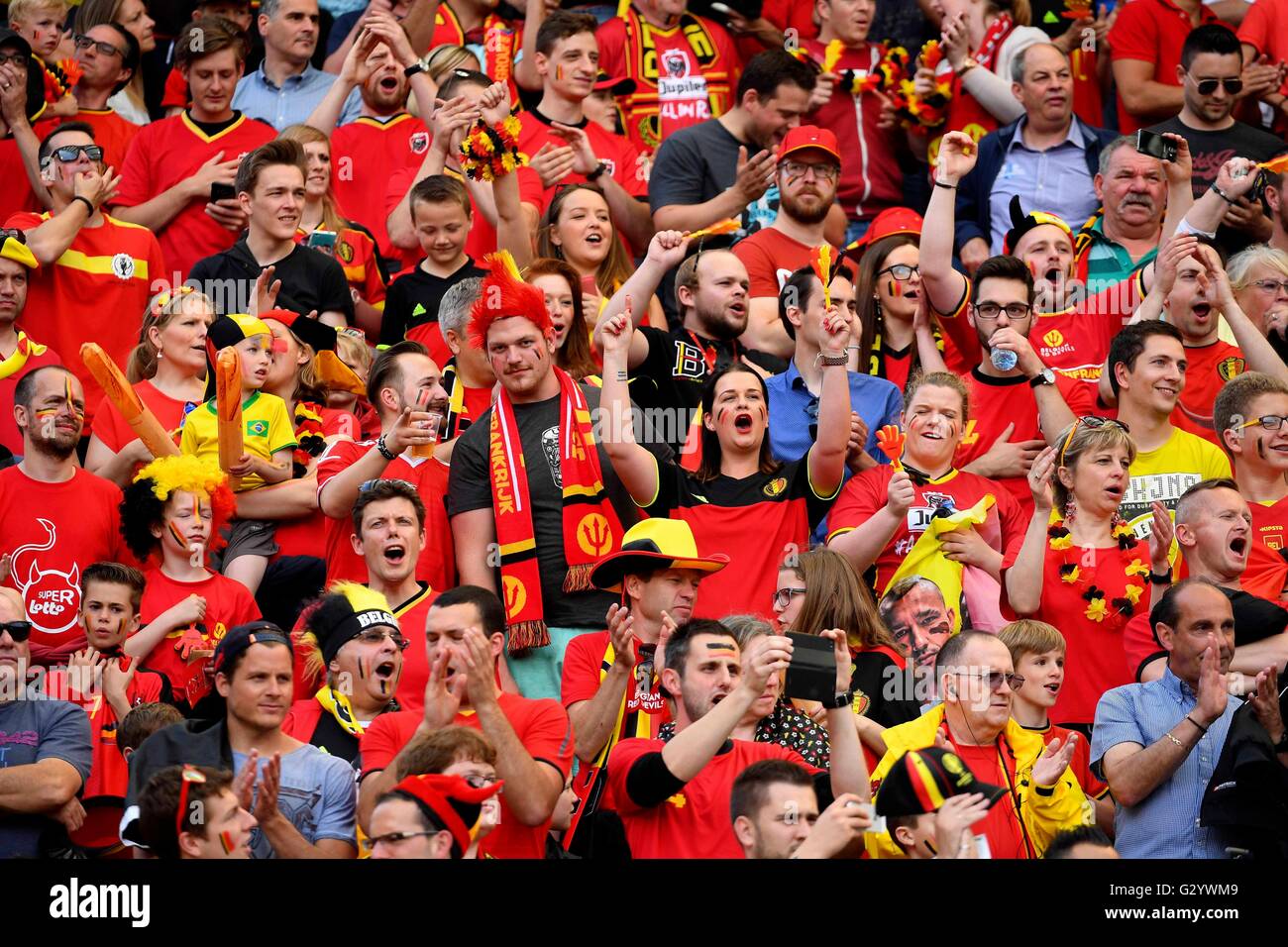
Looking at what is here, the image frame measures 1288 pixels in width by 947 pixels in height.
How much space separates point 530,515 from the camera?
28.7ft

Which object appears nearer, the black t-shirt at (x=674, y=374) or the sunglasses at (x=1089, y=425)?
the sunglasses at (x=1089, y=425)

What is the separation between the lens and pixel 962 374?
10336 mm

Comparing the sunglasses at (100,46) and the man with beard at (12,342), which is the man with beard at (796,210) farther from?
the sunglasses at (100,46)

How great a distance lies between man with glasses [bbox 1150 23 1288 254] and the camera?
11523 mm

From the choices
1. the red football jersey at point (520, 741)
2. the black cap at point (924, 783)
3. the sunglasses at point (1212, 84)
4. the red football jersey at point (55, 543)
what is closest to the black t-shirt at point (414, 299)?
the red football jersey at point (55, 543)

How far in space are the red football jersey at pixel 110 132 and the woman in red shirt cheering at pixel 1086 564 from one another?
6156 mm

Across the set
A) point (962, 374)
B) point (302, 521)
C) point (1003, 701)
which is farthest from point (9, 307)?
point (1003, 701)

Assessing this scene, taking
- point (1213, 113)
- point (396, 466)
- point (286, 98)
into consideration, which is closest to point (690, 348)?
point (396, 466)

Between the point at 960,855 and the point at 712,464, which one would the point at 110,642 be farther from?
the point at 960,855

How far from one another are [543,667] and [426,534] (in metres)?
0.89

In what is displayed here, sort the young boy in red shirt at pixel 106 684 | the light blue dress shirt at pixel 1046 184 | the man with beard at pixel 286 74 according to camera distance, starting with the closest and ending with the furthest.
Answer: the young boy in red shirt at pixel 106 684, the light blue dress shirt at pixel 1046 184, the man with beard at pixel 286 74

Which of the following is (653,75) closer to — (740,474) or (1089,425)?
(740,474)

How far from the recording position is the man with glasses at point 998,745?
24.1 feet

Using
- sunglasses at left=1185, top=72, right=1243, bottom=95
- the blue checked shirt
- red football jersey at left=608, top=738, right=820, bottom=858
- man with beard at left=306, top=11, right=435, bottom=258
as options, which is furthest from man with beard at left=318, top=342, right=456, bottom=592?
sunglasses at left=1185, top=72, right=1243, bottom=95
